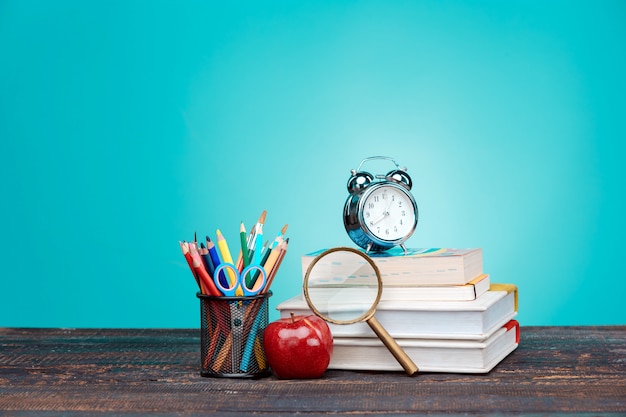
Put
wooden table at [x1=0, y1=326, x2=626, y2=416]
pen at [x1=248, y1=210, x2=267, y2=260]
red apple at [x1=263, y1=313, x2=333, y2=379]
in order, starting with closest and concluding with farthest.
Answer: wooden table at [x1=0, y1=326, x2=626, y2=416]
red apple at [x1=263, y1=313, x2=333, y2=379]
pen at [x1=248, y1=210, x2=267, y2=260]

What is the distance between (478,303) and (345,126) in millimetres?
1620

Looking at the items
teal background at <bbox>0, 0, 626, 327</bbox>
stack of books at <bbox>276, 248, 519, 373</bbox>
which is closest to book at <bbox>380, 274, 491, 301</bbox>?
stack of books at <bbox>276, 248, 519, 373</bbox>

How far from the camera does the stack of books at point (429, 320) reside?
1300 mm

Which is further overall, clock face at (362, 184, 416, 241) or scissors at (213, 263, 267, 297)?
clock face at (362, 184, 416, 241)

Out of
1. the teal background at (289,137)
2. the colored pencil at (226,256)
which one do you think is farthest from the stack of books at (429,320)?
the teal background at (289,137)

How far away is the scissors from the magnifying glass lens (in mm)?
77

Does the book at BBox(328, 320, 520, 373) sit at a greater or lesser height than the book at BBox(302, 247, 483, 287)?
lesser

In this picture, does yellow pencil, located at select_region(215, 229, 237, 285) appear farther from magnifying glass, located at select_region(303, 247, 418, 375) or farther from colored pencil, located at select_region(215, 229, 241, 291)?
magnifying glass, located at select_region(303, 247, 418, 375)

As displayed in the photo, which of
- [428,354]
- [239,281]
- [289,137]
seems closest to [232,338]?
[239,281]

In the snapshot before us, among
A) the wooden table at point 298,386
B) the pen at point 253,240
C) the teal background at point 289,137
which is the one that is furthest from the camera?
the teal background at point 289,137

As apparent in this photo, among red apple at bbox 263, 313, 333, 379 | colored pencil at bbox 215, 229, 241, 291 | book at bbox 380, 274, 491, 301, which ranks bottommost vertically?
red apple at bbox 263, 313, 333, 379

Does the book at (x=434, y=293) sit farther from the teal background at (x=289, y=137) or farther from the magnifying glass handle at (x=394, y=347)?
the teal background at (x=289, y=137)

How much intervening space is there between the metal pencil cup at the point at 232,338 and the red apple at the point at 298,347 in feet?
0.10

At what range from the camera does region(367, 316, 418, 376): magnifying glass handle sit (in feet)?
4.21
